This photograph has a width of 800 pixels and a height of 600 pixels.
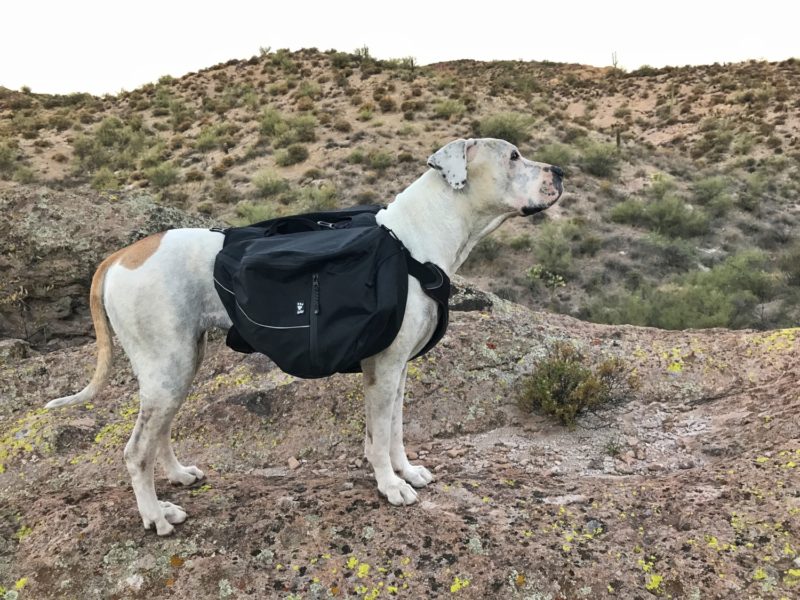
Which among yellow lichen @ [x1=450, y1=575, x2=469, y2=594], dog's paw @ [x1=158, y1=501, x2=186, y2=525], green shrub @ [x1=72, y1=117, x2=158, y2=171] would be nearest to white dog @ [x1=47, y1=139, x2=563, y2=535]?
dog's paw @ [x1=158, y1=501, x2=186, y2=525]

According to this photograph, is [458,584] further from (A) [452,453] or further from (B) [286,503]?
(A) [452,453]

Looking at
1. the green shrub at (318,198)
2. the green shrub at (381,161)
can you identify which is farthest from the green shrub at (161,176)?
the green shrub at (381,161)

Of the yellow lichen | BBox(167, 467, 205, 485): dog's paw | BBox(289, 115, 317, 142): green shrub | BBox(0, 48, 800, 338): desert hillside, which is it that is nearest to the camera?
the yellow lichen

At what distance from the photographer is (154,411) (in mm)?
3092

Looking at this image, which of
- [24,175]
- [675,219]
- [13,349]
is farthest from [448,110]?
[13,349]

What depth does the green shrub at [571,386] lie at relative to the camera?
461 cm

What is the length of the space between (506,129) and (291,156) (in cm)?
763

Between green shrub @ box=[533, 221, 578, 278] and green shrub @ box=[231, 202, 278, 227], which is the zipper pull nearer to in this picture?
green shrub @ box=[533, 221, 578, 278]

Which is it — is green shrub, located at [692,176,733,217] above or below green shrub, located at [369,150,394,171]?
below

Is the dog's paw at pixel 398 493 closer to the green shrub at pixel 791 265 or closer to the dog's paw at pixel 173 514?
the dog's paw at pixel 173 514

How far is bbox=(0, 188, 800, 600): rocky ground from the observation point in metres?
2.81

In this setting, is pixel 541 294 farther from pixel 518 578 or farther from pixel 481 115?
pixel 481 115

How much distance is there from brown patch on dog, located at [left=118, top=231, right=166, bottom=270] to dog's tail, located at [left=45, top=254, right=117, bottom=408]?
0.10 m

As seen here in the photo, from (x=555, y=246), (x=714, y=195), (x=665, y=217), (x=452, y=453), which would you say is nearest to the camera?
(x=452, y=453)
